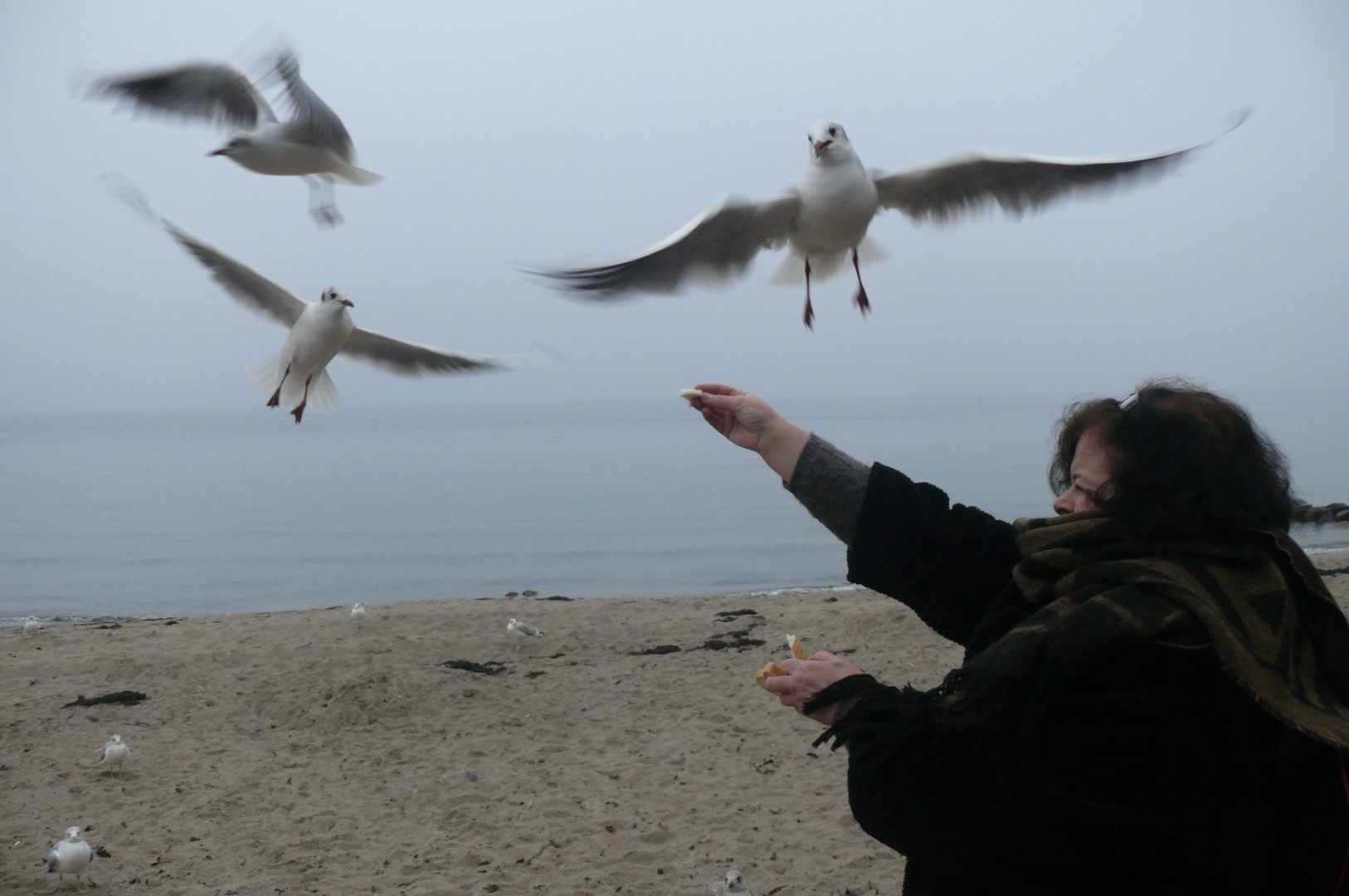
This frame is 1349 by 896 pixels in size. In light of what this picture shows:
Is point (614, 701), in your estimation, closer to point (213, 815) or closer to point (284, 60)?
point (213, 815)

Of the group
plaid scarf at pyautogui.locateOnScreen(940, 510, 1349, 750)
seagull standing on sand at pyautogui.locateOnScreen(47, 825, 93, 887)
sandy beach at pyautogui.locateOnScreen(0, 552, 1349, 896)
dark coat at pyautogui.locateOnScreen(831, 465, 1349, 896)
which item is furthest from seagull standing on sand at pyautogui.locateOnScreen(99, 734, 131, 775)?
plaid scarf at pyautogui.locateOnScreen(940, 510, 1349, 750)

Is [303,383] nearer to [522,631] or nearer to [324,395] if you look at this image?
[324,395]

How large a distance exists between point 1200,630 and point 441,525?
1989 cm

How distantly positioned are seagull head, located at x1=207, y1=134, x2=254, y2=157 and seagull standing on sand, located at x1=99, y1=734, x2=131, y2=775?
3006mm

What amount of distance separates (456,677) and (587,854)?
8.59ft

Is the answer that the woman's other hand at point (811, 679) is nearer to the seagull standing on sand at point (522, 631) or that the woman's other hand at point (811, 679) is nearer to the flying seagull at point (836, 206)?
the flying seagull at point (836, 206)

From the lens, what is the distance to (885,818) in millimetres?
→ 1319

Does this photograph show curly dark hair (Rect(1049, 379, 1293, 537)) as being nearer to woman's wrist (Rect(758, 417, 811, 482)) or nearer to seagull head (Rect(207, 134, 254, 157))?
woman's wrist (Rect(758, 417, 811, 482))

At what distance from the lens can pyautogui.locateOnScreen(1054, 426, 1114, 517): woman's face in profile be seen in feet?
4.74

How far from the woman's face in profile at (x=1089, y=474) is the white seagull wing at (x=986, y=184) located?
2.32 metres

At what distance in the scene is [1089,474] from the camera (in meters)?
1.48

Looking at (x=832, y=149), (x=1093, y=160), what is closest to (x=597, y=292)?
(x=832, y=149)

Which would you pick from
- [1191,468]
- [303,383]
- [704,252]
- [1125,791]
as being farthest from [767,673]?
[303,383]

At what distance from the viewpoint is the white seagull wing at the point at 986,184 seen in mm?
3727
